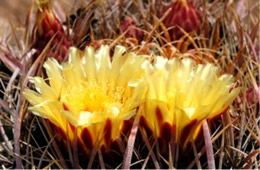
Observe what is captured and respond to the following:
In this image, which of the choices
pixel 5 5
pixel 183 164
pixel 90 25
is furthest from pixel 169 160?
pixel 5 5

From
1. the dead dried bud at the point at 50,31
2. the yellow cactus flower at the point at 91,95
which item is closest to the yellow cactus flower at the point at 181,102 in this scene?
the yellow cactus flower at the point at 91,95

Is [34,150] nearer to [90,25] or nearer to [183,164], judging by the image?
[183,164]

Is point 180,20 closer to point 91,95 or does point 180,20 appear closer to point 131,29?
point 131,29

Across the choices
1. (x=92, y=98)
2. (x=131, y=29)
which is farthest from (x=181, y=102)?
(x=131, y=29)

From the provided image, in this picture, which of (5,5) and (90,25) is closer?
(90,25)

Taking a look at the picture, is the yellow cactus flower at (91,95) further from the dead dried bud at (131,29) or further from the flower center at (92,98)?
the dead dried bud at (131,29)

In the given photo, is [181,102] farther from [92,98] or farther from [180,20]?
[180,20]

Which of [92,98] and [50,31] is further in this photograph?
[50,31]
